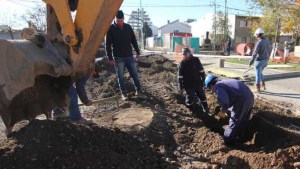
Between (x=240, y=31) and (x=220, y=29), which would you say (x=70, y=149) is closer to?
(x=220, y=29)

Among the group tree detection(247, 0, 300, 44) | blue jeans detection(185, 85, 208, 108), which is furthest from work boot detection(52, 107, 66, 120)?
tree detection(247, 0, 300, 44)

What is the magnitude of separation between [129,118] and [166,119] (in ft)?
2.37

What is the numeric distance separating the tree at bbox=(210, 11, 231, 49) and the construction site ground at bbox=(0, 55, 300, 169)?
38.7 meters

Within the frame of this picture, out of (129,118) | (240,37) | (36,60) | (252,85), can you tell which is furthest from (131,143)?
(240,37)

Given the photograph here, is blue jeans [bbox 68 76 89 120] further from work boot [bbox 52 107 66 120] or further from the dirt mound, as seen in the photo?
the dirt mound

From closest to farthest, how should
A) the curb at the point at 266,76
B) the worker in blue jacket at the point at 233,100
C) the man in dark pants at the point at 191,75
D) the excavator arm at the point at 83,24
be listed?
the excavator arm at the point at 83,24 → the worker in blue jacket at the point at 233,100 → the man in dark pants at the point at 191,75 → the curb at the point at 266,76

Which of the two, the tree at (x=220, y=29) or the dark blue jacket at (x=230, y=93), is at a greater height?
the tree at (x=220, y=29)

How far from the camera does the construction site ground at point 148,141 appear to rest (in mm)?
4121

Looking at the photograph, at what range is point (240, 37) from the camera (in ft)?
172

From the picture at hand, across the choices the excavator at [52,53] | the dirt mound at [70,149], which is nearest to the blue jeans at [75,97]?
the dirt mound at [70,149]

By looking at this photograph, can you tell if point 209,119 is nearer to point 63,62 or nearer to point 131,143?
point 131,143

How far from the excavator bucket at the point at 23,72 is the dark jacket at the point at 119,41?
259 cm

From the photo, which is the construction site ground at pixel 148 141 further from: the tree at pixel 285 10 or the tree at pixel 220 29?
the tree at pixel 220 29

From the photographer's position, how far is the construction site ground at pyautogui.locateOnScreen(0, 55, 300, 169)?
4121 millimetres
